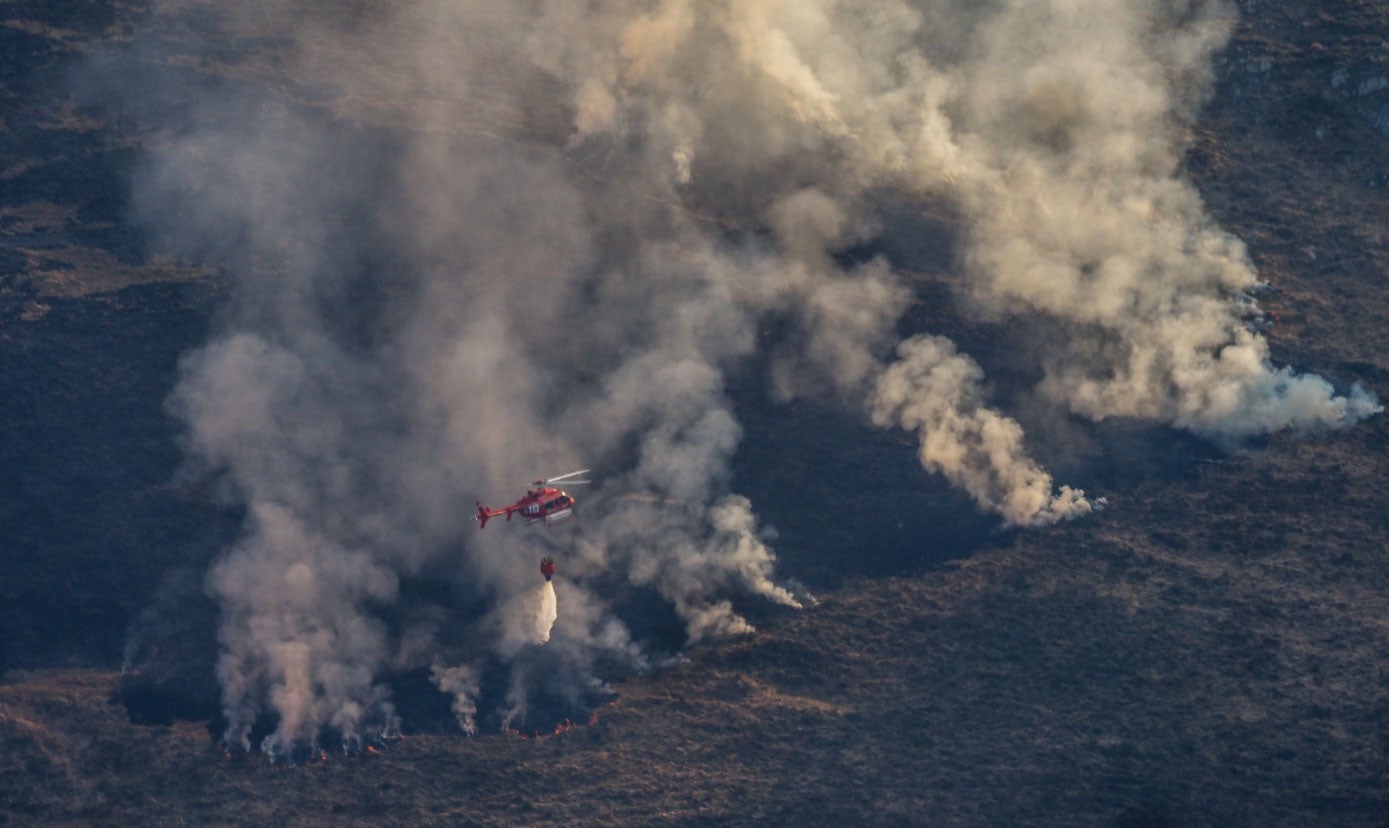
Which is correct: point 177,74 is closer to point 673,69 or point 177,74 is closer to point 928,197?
point 673,69

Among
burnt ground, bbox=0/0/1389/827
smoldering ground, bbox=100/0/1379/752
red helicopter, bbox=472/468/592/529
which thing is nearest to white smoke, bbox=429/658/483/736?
smoldering ground, bbox=100/0/1379/752

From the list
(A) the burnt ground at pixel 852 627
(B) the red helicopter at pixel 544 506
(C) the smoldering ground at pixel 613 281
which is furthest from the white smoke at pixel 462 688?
(B) the red helicopter at pixel 544 506

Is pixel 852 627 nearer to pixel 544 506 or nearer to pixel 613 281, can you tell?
pixel 544 506

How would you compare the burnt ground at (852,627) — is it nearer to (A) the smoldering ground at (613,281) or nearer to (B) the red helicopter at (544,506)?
(A) the smoldering ground at (613,281)

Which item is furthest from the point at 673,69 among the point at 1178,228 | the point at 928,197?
the point at 1178,228

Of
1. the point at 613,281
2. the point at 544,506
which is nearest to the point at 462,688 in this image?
the point at 544,506

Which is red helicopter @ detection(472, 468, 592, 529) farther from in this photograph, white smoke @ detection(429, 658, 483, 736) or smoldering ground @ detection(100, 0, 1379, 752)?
white smoke @ detection(429, 658, 483, 736)
